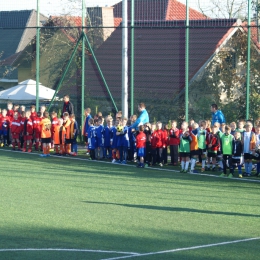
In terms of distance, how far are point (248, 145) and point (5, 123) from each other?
34.0 feet

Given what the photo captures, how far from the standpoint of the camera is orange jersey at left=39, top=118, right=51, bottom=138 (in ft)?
73.8

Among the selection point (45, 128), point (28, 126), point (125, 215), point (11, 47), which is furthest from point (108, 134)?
point (11, 47)

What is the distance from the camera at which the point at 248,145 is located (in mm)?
17844

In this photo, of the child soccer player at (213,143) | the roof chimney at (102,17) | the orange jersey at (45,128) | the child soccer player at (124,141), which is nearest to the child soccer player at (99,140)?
the child soccer player at (124,141)

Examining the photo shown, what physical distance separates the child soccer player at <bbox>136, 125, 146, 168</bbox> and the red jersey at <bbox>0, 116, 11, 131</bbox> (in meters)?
6.92

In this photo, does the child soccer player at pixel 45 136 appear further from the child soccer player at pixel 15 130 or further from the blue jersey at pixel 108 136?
the blue jersey at pixel 108 136

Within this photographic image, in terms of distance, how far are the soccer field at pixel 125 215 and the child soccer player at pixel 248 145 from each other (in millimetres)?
894

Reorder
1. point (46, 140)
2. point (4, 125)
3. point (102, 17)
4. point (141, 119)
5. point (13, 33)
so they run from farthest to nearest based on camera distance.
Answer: point (13, 33), point (102, 17), point (4, 125), point (46, 140), point (141, 119)

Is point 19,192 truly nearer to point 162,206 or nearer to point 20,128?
point 162,206

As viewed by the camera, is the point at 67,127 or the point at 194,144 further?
the point at 67,127

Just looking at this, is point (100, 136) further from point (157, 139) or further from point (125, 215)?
point (125, 215)

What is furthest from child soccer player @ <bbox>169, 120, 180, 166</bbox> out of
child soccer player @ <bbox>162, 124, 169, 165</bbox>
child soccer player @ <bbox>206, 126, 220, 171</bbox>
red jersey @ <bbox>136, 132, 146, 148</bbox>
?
child soccer player @ <bbox>206, 126, 220, 171</bbox>

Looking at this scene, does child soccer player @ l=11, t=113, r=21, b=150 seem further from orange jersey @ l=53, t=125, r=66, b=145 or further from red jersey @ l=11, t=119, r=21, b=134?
orange jersey @ l=53, t=125, r=66, b=145

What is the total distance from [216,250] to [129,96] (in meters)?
14.4
